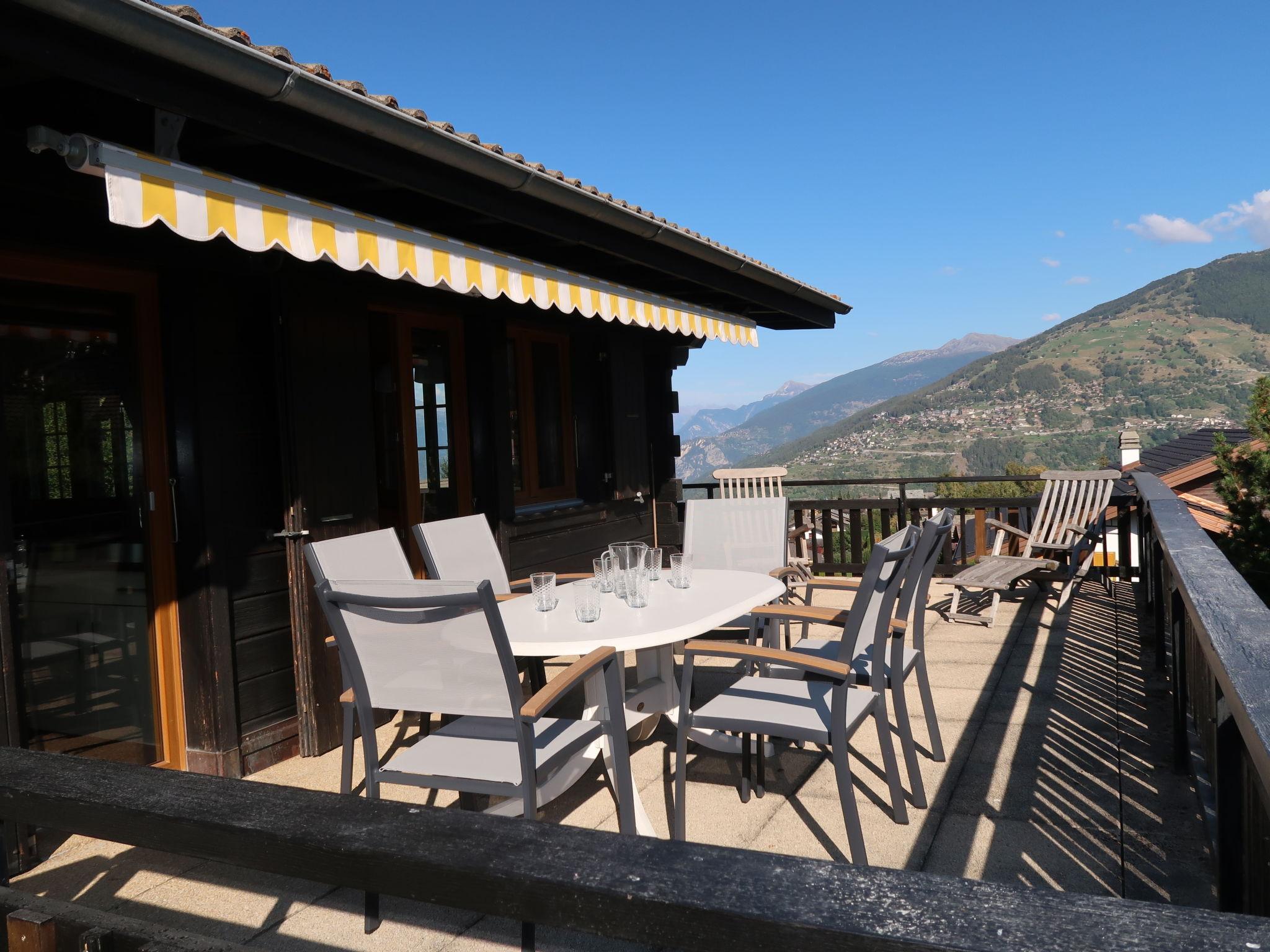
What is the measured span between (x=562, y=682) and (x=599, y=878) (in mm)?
1714

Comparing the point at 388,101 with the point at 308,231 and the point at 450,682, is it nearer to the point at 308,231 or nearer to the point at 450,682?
the point at 308,231

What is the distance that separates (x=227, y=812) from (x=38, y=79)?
2320 mm

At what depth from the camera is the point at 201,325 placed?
3.61 meters

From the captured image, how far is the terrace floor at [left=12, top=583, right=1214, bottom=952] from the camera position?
2.46m

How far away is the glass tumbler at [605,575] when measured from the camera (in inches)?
144

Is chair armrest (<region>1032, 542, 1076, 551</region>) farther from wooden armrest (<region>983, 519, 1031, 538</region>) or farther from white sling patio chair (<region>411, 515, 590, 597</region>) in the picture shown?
white sling patio chair (<region>411, 515, 590, 597</region>)

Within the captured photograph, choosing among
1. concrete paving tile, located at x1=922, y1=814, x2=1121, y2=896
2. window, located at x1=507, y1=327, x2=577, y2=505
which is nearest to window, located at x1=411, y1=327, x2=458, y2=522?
window, located at x1=507, y1=327, x2=577, y2=505

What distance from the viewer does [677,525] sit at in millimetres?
7461

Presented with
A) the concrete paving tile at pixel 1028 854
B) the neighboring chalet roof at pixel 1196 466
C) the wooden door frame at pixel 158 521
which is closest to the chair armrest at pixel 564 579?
the wooden door frame at pixel 158 521

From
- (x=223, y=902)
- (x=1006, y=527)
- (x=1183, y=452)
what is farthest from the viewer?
(x=1183, y=452)

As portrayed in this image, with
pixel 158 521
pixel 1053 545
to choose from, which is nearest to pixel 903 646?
pixel 158 521

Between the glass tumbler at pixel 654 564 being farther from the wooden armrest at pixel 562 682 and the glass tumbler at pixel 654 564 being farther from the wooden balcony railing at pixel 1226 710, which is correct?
the wooden balcony railing at pixel 1226 710

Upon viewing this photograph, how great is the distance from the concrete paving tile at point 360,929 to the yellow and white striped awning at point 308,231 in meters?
A: 1.83

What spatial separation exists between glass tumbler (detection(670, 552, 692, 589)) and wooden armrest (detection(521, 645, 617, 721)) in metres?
1.06
